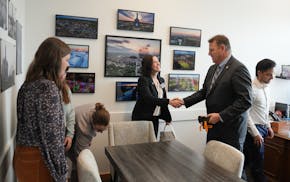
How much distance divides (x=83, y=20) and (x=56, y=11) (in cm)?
30

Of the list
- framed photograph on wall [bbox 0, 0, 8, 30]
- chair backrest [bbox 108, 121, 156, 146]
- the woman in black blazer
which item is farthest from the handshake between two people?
framed photograph on wall [bbox 0, 0, 8, 30]

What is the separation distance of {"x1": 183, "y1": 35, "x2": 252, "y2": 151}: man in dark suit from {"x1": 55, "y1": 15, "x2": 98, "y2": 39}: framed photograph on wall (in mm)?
1361

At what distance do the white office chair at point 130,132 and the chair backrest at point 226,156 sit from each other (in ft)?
2.41

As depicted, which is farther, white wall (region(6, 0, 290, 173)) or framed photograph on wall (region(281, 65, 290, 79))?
framed photograph on wall (region(281, 65, 290, 79))

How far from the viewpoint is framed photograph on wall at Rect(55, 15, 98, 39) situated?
9.64 ft

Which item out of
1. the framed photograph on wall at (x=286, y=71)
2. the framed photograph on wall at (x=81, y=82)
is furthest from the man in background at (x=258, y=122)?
the framed photograph on wall at (x=81, y=82)

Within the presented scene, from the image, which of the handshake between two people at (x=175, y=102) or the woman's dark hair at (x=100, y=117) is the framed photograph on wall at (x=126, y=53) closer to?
the handshake between two people at (x=175, y=102)

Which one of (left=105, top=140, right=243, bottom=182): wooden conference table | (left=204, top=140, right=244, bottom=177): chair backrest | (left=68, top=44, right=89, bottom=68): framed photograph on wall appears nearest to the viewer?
(left=105, top=140, right=243, bottom=182): wooden conference table

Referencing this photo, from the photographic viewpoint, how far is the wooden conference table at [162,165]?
169 centimetres

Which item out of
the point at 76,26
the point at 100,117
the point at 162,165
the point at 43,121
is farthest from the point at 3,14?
the point at 76,26

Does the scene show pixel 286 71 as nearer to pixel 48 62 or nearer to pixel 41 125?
pixel 48 62

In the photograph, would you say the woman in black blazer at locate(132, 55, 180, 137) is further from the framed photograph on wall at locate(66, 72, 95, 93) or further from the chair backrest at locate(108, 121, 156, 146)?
the framed photograph on wall at locate(66, 72, 95, 93)

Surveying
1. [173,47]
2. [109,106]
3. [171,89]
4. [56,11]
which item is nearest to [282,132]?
[171,89]

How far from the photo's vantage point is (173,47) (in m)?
3.52
